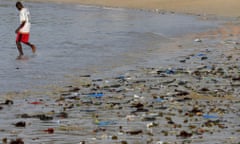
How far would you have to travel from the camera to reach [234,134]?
8.58 m

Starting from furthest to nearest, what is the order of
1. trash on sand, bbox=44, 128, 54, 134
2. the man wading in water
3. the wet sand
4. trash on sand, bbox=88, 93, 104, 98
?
the man wading in water
trash on sand, bbox=88, 93, 104, 98
trash on sand, bbox=44, 128, 54, 134
the wet sand

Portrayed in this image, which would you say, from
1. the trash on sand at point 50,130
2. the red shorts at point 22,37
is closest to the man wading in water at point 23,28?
→ the red shorts at point 22,37

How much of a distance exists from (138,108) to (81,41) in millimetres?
12167

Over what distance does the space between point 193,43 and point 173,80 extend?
8992mm

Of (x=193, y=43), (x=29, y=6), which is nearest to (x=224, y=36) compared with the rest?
(x=193, y=43)

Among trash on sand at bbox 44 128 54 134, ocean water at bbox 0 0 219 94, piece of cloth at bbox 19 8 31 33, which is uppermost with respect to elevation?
trash on sand at bbox 44 128 54 134

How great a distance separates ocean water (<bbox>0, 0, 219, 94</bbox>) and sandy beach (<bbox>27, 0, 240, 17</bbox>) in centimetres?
236

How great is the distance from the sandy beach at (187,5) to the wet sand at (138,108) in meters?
22.2

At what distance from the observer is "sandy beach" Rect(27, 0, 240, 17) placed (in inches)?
1511

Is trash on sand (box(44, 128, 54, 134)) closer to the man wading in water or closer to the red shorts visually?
the man wading in water

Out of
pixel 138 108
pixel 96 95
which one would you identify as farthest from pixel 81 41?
pixel 138 108

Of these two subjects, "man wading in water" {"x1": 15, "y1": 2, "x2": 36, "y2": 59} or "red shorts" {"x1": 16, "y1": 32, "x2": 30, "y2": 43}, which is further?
"red shorts" {"x1": 16, "y1": 32, "x2": 30, "y2": 43}

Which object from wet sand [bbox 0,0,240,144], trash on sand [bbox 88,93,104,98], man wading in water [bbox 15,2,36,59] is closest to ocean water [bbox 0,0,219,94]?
man wading in water [bbox 15,2,36,59]

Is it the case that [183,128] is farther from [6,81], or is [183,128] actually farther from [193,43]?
[193,43]
